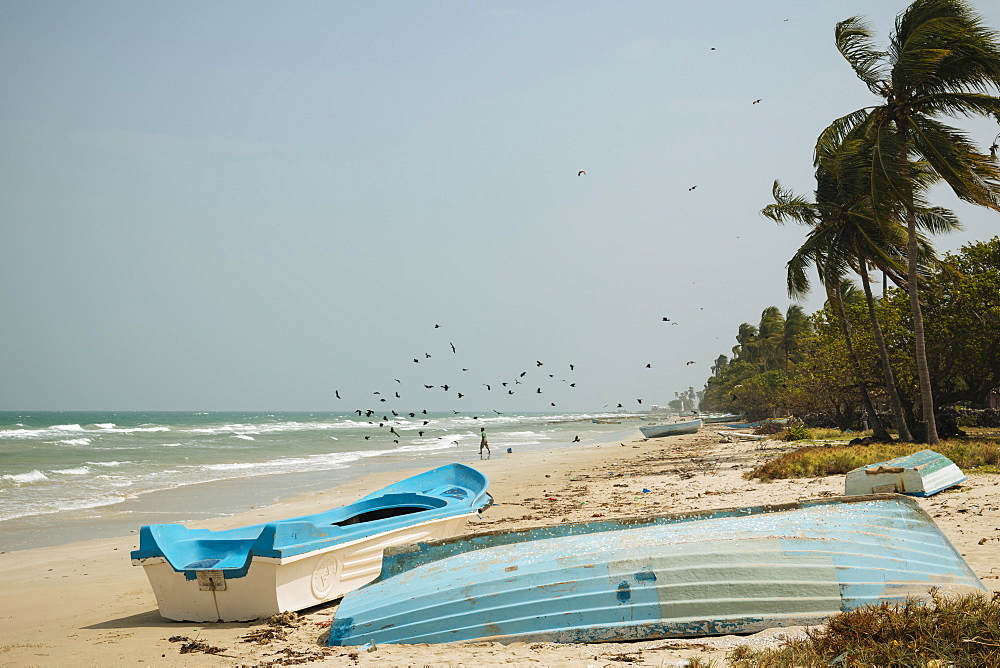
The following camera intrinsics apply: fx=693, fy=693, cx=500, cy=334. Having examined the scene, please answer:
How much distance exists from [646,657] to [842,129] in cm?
1880

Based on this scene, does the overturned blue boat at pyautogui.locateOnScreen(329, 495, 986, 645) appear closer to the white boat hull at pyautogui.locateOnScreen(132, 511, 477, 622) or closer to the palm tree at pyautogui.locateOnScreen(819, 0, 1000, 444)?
the white boat hull at pyautogui.locateOnScreen(132, 511, 477, 622)

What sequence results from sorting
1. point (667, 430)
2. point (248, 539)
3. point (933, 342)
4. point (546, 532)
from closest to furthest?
point (546, 532), point (248, 539), point (933, 342), point (667, 430)

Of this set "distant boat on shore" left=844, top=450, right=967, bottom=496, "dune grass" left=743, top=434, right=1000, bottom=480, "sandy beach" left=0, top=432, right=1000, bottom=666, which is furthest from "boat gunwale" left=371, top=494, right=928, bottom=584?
"dune grass" left=743, top=434, right=1000, bottom=480

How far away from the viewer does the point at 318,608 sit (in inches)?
283

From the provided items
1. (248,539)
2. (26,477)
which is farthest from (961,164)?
(26,477)

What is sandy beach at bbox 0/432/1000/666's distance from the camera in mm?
4660

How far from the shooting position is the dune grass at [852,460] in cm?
1337

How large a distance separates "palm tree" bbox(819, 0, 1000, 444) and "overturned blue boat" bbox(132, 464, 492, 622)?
47.4 feet

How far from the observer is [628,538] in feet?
18.5

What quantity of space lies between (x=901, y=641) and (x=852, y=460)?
11775 millimetres

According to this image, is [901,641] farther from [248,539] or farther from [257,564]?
[248,539]

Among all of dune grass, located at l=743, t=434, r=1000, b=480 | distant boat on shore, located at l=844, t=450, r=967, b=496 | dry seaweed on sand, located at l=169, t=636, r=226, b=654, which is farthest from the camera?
dune grass, located at l=743, t=434, r=1000, b=480

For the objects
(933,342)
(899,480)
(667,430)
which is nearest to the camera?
(899,480)

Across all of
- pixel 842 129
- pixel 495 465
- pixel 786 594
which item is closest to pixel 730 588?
pixel 786 594
